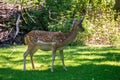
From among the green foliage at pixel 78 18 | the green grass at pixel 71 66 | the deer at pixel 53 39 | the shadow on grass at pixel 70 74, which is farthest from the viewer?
the green foliage at pixel 78 18

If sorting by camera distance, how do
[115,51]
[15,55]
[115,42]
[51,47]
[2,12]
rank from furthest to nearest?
1. [2,12]
2. [115,42]
3. [115,51]
4. [15,55]
5. [51,47]

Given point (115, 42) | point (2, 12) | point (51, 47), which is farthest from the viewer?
point (2, 12)

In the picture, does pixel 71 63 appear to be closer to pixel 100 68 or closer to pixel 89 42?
pixel 100 68

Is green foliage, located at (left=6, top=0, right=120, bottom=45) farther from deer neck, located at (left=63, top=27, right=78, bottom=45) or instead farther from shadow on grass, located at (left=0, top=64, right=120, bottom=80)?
deer neck, located at (left=63, top=27, right=78, bottom=45)

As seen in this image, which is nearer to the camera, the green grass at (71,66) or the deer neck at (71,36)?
the green grass at (71,66)

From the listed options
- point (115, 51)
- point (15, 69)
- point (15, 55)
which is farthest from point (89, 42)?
point (15, 69)

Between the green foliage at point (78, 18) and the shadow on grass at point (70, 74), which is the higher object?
the shadow on grass at point (70, 74)

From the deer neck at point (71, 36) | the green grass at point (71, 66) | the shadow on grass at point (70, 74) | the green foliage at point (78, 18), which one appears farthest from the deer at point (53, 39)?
the green foliage at point (78, 18)

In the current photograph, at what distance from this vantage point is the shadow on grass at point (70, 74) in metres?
10.6

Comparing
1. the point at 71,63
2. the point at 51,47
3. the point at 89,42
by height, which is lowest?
the point at 89,42

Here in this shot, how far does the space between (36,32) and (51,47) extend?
0.65 metres

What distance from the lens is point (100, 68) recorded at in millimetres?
12062

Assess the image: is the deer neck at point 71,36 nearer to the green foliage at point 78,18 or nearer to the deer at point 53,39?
the deer at point 53,39

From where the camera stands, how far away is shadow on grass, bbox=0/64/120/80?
1058cm
